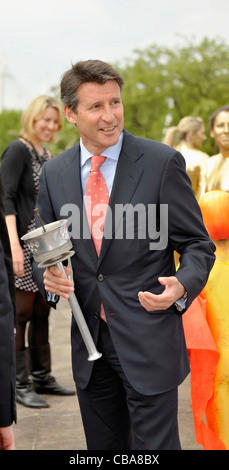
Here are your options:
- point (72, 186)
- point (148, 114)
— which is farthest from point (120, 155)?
point (148, 114)

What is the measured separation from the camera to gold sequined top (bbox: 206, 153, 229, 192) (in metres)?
5.52

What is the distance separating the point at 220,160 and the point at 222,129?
272mm

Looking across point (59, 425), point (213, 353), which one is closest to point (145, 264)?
point (213, 353)

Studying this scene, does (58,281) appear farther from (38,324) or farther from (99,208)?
(38,324)

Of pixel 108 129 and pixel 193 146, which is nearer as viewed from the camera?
pixel 108 129

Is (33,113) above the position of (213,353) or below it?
above

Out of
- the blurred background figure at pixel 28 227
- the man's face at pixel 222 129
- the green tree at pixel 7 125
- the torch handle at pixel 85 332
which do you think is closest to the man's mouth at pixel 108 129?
the torch handle at pixel 85 332

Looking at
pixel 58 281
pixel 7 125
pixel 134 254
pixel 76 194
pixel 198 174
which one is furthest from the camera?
pixel 7 125

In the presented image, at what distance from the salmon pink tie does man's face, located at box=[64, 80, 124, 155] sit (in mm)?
103

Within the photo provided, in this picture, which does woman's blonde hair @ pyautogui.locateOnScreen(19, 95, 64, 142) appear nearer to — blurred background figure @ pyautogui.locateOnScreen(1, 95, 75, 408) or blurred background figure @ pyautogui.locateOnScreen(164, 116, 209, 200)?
blurred background figure @ pyautogui.locateOnScreen(1, 95, 75, 408)

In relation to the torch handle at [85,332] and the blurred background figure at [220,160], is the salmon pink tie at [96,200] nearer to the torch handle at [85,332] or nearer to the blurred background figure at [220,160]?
the torch handle at [85,332]

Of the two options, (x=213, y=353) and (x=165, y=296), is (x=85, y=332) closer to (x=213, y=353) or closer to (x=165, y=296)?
(x=165, y=296)

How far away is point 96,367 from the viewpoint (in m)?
2.71

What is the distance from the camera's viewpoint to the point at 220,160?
570cm
